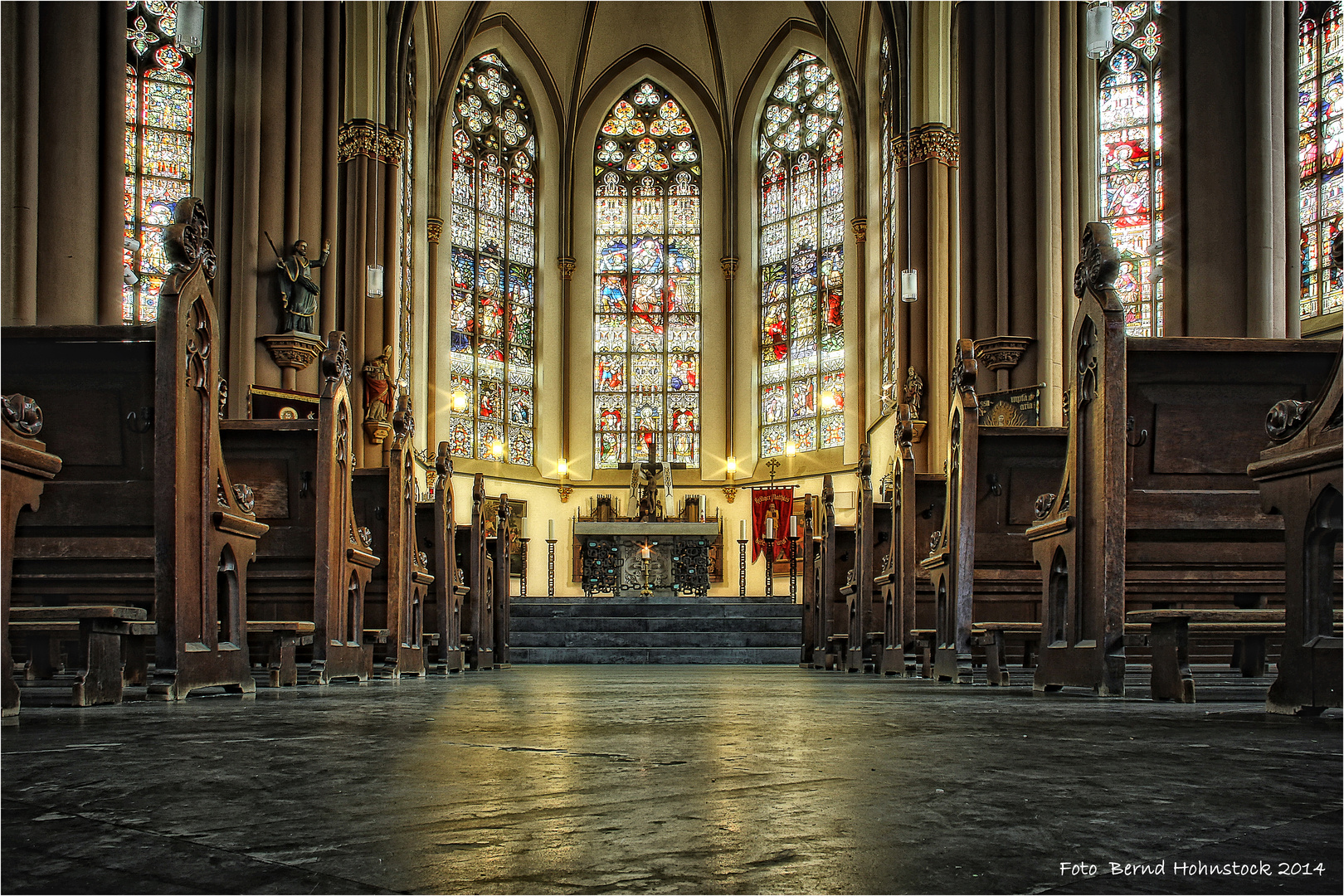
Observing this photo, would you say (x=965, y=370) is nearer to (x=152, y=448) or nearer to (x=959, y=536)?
(x=959, y=536)

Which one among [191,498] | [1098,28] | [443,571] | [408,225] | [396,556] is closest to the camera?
[191,498]

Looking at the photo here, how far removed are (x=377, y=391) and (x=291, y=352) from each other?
370 cm

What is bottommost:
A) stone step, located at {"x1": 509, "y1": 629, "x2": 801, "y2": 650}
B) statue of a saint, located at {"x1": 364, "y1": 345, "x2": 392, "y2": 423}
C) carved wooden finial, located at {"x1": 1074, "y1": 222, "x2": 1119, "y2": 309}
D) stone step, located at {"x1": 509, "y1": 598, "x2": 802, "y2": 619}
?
stone step, located at {"x1": 509, "y1": 629, "x2": 801, "y2": 650}

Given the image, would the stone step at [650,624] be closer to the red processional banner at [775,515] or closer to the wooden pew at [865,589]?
the wooden pew at [865,589]

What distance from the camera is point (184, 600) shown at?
3938mm

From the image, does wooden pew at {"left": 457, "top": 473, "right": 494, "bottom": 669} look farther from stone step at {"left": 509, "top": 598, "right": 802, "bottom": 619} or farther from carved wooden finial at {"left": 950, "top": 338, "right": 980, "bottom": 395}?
stone step at {"left": 509, "top": 598, "right": 802, "bottom": 619}

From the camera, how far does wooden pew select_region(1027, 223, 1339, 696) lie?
4.14 meters

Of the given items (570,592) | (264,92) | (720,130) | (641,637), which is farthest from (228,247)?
(720,130)

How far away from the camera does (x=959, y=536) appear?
6016mm

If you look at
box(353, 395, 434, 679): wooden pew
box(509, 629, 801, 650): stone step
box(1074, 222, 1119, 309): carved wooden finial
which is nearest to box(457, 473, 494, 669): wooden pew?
box(353, 395, 434, 679): wooden pew

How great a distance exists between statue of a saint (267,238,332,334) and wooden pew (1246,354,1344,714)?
11299 mm

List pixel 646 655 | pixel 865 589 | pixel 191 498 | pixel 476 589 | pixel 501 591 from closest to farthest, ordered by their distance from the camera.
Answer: pixel 191 498 < pixel 865 589 < pixel 476 589 < pixel 501 591 < pixel 646 655

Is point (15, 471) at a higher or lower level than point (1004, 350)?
lower

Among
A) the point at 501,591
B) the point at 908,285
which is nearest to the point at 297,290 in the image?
the point at 501,591
